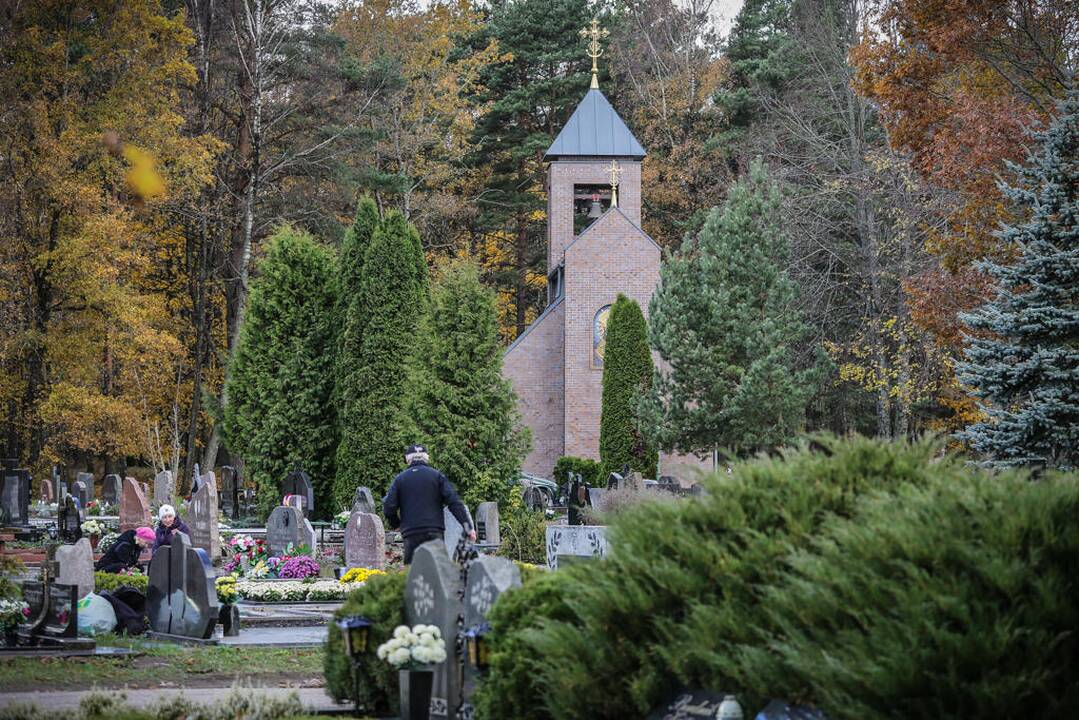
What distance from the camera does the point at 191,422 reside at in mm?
40844

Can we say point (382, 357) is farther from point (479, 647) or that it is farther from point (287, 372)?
point (479, 647)

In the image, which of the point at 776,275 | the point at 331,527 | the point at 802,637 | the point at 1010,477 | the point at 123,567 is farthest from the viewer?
the point at 776,275

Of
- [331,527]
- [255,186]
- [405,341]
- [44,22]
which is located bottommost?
[331,527]

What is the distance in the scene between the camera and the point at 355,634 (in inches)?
360

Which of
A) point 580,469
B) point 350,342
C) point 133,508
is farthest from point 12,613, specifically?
point 580,469

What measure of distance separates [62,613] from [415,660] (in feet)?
19.8

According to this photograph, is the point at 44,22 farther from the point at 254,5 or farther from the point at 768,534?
the point at 768,534

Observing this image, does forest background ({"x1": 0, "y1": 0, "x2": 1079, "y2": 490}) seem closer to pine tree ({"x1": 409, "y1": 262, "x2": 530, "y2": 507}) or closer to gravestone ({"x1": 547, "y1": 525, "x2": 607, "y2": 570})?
pine tree ({"x1": 409, "y1": 262, "x2": 530, "y2": 507})

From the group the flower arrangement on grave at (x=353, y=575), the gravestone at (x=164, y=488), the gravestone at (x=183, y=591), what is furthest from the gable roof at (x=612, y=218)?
the gravestone at (x=183, y=591)

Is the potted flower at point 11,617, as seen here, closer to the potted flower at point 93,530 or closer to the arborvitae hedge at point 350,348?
the potted flower at point 93,530

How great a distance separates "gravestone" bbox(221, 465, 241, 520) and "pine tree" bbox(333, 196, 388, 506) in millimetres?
2150

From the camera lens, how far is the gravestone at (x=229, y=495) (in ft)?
95.2

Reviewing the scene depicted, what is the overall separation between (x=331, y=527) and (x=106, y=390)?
1504 cm

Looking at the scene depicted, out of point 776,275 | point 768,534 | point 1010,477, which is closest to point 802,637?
point 768,534
